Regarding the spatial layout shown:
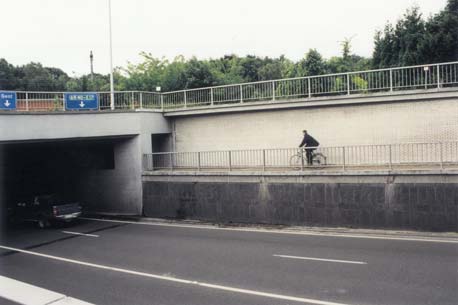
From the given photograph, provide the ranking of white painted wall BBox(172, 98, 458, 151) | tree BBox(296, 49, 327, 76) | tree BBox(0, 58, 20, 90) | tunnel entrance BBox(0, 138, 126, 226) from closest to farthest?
white painted wall BBox(172, 98, 458, 151)
tunnel entrance BBox(0, 138, 126, 226)
tree BBox(296, 49, 327, 76)
tree BBox(0, 58, 20, 90)

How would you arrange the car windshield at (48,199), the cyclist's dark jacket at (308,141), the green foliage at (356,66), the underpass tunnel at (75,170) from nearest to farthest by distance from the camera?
the cyclist's dark jacket at (308,141) < the car windshield at (48,199) < the underpass tunnel at (75,170) < the green foliage at (356,66)

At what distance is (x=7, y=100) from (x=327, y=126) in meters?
13.3

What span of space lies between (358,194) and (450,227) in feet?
9.85

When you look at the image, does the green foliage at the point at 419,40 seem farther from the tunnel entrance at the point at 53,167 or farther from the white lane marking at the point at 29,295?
the white lane marking at the point at 29,295

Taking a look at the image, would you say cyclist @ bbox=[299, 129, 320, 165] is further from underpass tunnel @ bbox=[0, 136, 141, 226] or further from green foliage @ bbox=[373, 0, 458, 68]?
green foliage @ bbox=[373, 0, 458, 68]

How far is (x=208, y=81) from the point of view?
3241 cm

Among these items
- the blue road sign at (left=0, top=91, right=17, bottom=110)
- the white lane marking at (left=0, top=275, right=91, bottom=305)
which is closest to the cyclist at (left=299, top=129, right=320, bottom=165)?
the white lane marking at (left=0, top=275, right=91, bottom=305)

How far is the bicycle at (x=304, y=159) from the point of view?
1734cm

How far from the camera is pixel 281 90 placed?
2008 centimetres

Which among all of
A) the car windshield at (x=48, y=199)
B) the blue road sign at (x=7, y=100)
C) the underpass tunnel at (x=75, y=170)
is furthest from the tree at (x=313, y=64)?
the blue road sign at (x=7, y=100)

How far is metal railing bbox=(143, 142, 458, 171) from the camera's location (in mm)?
15758

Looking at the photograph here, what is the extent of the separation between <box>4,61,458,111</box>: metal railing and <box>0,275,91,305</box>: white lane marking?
35.2ft

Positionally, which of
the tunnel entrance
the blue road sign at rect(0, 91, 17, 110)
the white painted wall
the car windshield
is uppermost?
the blue road sign at rect(0, 91, 17, 110)

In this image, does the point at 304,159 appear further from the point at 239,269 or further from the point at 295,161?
the point at 239,269
